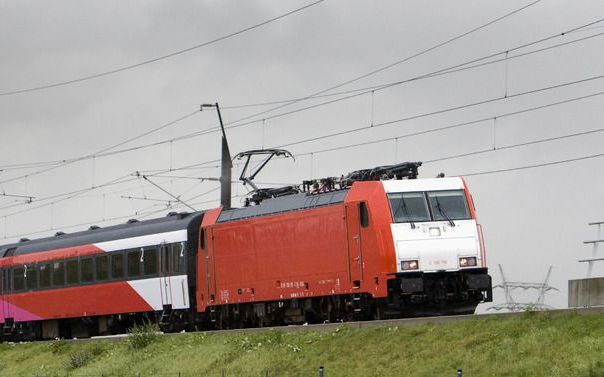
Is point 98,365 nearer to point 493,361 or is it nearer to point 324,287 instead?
point 324,287

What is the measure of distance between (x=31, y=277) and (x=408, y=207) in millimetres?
24860

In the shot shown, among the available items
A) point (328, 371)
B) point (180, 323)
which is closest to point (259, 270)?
point (180, 323)

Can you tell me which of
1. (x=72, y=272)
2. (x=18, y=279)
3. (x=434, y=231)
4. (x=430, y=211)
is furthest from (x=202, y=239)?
(x=18, y=279)

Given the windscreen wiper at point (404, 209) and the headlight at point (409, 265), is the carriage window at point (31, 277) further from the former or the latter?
the headlight at point (409, 265)

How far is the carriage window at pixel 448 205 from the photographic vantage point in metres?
31.4

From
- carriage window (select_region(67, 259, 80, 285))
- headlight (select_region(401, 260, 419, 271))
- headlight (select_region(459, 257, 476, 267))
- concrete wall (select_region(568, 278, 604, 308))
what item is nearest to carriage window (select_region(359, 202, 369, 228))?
headlight (select_region(401, 260, 419, 271))

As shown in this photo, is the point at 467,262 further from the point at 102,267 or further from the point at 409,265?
the point at 102,267

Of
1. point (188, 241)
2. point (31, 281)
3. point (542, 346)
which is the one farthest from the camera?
point (31, 281)

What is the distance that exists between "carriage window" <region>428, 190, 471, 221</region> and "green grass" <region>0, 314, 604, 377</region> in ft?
14.2

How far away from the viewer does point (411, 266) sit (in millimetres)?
30219

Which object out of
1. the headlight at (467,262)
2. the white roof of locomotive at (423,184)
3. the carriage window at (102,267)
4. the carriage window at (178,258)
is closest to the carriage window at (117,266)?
the carriage window at (102,267)

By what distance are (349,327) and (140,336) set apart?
10.4 meters

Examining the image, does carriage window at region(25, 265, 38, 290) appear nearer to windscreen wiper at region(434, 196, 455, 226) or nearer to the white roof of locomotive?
the white roof of locomotive

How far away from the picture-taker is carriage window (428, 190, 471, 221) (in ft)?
103
